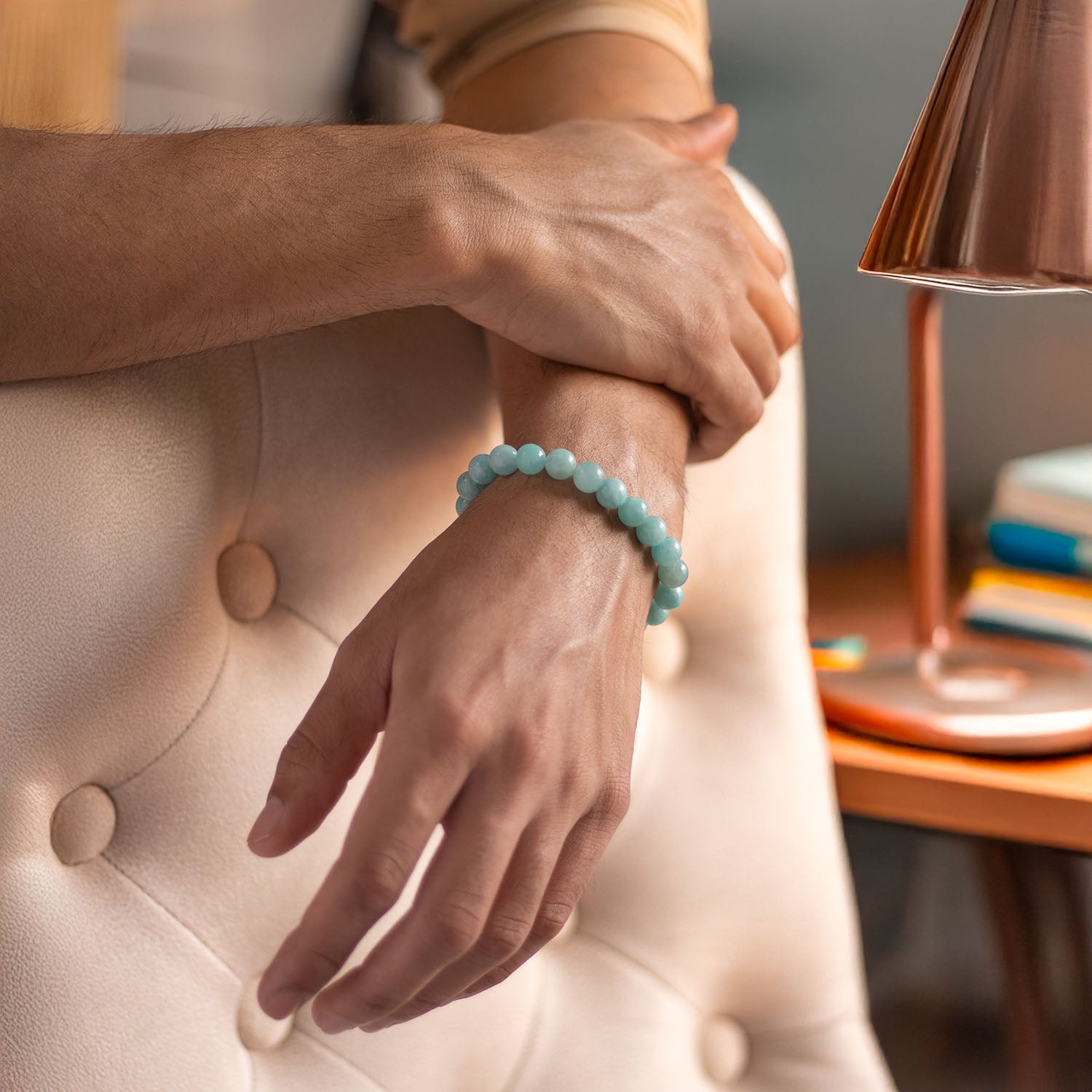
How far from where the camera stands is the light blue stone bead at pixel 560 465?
455 mm

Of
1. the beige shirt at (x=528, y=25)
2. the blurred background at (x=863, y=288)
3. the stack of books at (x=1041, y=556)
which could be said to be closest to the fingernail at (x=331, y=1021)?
the beige shirt at (x=528, y=25)

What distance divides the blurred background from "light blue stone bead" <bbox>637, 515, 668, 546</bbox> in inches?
35.3

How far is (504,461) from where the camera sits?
0.47 meters

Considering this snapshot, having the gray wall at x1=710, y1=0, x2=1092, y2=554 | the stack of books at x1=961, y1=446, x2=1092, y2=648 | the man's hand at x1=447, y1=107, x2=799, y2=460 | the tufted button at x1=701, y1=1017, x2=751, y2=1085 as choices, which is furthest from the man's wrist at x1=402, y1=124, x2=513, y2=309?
the gray wall at x1=710, y1=0, x2=1092, y2=554

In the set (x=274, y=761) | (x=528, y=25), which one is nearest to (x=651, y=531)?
(x=274, y=761)

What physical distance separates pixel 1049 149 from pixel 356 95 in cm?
107

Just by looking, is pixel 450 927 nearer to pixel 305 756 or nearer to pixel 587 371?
pixel 305 756

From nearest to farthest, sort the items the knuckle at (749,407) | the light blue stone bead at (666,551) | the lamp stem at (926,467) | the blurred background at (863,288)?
the light blue stone bead at (666,551) < the knuckle at (749,407) < the lamp stem at (926,467) < the blurred background at (863,288)

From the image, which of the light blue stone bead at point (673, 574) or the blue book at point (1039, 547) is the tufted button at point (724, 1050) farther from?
the blue book at point (1039, 547)

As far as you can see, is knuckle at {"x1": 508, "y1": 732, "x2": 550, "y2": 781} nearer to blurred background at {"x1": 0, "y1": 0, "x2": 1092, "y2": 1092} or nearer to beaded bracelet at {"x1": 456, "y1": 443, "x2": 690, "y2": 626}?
beaded bracelet at {"x1": 456, "y1": 443, "x2": 690, "y2": 626}

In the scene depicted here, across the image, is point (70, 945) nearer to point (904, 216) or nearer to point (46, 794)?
point (46, 794)

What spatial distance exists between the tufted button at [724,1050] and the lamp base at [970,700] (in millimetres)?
275

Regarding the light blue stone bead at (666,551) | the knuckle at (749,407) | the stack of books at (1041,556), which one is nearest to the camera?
the light blue stone bead at (666,551)

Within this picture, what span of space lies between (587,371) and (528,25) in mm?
391
